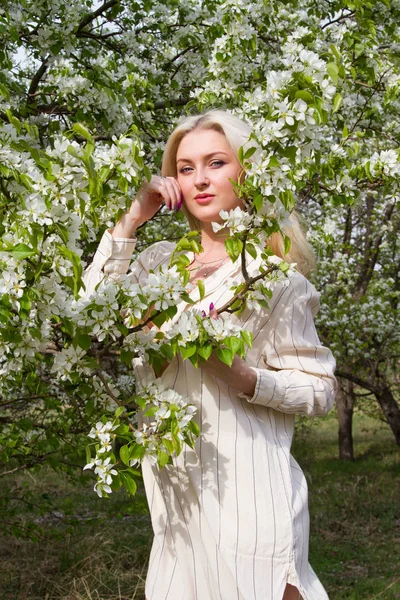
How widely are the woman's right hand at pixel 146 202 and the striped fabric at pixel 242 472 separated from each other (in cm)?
5

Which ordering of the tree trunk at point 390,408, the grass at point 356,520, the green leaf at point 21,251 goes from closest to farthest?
the green leaf at point 21,251, the grass at point 356,520, the tree trunk at point 390,408

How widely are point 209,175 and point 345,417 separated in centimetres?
857

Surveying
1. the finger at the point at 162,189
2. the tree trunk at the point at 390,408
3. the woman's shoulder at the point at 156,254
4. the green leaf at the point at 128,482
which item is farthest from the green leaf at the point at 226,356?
the tree trunk at the point at 390,408

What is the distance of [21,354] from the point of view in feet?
5.36

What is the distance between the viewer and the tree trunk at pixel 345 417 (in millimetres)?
10077

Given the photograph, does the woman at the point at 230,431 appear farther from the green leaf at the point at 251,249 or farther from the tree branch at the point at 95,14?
the tree branch at the point at 95,14

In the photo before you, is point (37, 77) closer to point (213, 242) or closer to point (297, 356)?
point (213, 242)

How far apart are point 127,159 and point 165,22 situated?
2.97 meters

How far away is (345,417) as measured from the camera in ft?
33.3

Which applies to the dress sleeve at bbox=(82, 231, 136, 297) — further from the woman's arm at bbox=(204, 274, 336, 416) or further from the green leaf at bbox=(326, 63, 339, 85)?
the green leaf at bbox=(326, 63, 339, 85)

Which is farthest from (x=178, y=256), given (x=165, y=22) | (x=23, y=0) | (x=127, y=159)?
(x=165, y=22)

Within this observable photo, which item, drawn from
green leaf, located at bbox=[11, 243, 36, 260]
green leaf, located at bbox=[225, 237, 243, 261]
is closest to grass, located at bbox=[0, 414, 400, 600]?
green leaf, located at bbox=[225, 237, 243, 261]

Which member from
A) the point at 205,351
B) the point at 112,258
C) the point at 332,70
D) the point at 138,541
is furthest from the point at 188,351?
the point at 138,541

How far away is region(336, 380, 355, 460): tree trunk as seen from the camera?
10077 millimetres
